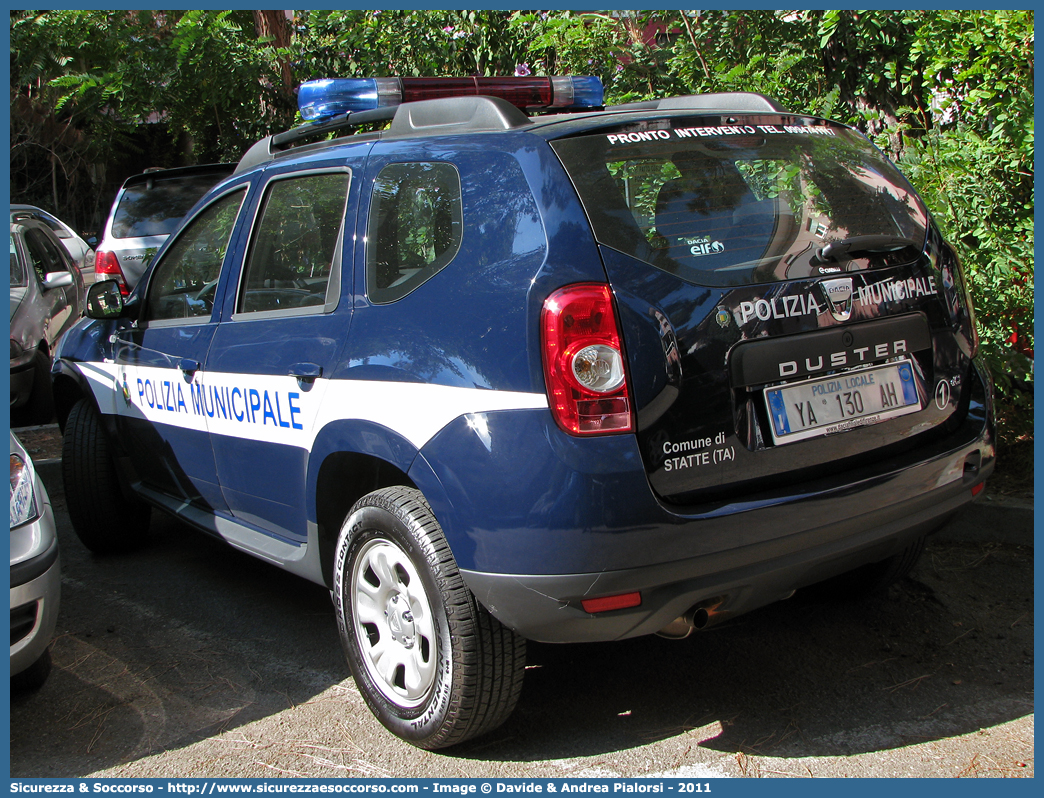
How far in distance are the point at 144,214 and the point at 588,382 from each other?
25.9 feet

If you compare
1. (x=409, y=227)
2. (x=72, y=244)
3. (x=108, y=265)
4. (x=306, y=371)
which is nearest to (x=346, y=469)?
(x=306, y=371)

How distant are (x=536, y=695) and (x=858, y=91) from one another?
4.49 m

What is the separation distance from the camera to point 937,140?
4883 mm

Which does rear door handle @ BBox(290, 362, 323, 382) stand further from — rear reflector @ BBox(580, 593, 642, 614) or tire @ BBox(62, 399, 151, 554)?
tire @ BBox(62, 399, 151, 554)

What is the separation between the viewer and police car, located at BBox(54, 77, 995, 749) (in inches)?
92.6

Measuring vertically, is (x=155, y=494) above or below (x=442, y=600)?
below

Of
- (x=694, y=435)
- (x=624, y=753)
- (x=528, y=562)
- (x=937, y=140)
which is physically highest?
(x=937, y=140)

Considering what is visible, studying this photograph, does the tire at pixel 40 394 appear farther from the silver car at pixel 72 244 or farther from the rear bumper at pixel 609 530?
the rear bumper at pixel 609 530

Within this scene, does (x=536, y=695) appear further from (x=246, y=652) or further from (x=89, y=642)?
(x=89, y=642)

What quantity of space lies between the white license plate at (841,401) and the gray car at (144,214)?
7436 millimetres

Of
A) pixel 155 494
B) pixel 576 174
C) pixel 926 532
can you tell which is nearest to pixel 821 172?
pixel 576 174

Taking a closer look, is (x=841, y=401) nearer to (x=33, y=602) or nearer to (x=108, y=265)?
(x=33, y=602)

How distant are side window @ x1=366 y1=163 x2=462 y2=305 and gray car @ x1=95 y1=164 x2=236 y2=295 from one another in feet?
21.1

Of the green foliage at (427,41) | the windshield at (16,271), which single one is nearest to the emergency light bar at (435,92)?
the green foliage at (427,41)
